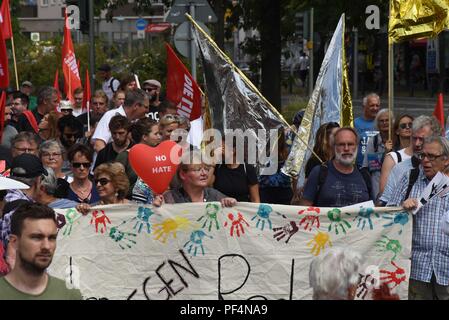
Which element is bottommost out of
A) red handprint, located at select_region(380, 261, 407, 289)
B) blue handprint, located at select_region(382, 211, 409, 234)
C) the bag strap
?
red handprint, located at select_region(380, 261, 407, 289)

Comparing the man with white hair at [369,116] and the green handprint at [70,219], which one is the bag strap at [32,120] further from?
the green handprint at [70,219]

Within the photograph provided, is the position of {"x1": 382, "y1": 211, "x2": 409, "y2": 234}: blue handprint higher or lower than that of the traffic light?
lower

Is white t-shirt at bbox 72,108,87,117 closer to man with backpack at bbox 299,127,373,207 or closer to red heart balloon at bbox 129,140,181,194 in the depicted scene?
red heart balloon at bbox 129,140,181,194

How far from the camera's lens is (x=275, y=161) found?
1023 cm

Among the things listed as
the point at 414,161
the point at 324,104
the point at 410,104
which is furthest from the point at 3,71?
the point at 410,104

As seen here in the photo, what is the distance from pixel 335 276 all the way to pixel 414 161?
361cm

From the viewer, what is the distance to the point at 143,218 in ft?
27.0

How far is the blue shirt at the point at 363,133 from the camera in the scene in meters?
11.4

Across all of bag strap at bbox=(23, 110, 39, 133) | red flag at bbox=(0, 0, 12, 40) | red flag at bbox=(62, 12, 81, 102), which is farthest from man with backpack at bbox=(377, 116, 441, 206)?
red flag at bbox=(0, 0, 12, 40)

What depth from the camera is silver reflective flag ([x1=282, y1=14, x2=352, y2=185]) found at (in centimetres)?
A: 1002

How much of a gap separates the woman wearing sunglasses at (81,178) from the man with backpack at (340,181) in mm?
1602

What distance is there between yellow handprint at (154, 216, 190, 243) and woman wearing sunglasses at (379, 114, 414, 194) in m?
1.74

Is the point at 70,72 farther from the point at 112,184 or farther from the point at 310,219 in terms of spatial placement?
the point at 310,219

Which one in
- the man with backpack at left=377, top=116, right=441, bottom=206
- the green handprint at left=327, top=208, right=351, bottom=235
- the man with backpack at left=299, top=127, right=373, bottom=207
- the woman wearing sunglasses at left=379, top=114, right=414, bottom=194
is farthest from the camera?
the woman wearing sunglasses at left=379, top=114, right=414, bottom=194
